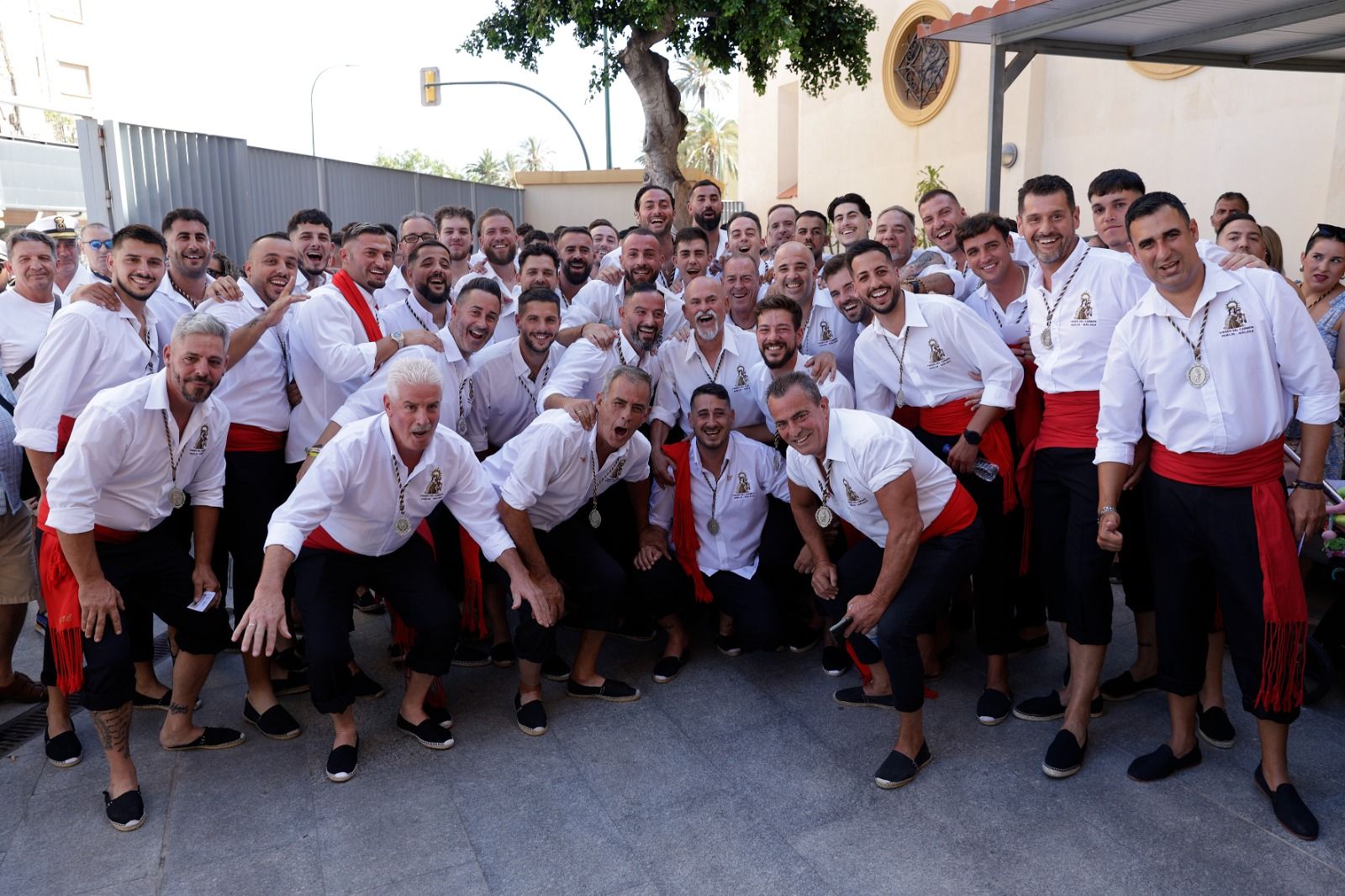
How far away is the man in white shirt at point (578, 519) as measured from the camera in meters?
3.90

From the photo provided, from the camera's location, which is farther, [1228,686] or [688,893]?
[1228,686]

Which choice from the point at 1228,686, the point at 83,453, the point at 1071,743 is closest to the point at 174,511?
the point at 83,453

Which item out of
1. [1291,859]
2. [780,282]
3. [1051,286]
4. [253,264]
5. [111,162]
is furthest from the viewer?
[111,162]

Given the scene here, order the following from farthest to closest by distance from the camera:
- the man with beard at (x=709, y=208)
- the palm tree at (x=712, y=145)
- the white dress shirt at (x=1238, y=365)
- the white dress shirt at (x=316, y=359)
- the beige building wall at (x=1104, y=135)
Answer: the palm tree at (x=712, y=145)
the beige building wall at (x=1104, y=135)
the man with beard at (x=709, y=208)
the white dress shirt at (x=316, y=359)
the white dress shirt at (x=1238, y=365)

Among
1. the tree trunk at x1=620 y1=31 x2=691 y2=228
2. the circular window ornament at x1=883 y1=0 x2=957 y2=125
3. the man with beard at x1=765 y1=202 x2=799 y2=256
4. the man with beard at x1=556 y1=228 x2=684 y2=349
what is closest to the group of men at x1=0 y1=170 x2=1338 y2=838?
the man with beard at x1=556 y1=228 x2=684 y2=349

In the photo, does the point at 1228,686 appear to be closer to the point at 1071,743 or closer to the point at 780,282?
Answer: the point at 1071,743

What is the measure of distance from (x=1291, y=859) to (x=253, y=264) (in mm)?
4412

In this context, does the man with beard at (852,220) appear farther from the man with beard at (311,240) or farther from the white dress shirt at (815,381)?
the man with beard at (311,240)

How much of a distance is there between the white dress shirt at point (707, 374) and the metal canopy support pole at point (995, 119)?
2812 mm

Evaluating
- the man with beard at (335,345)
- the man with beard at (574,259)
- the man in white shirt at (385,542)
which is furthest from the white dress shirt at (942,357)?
the man with beard at (574,259)

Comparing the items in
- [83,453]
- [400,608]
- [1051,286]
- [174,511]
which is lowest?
[400,608]

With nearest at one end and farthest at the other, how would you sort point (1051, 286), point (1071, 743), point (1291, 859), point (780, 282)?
point (1291, 859) → point (1071, 743) → point (1051, 286) → point (780, 282)

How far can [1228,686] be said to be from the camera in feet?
13.1

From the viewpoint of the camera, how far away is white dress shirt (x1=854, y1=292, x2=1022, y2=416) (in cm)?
391
